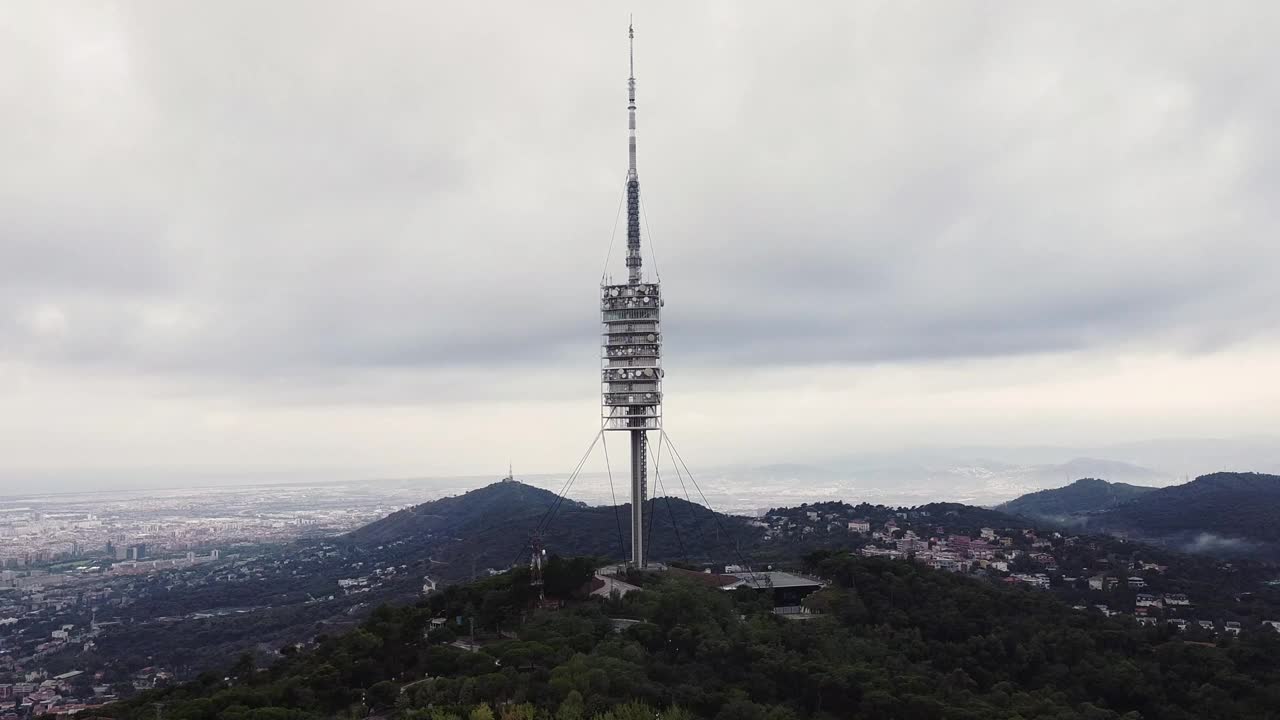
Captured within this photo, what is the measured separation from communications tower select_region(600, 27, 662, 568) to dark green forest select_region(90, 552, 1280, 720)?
690 cm

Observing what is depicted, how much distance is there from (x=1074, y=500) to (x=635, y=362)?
16888cm

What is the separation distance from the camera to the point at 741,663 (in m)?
34.7

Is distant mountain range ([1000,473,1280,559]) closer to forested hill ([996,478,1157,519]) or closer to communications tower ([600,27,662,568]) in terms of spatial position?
forested hill ([996,478,1157,519])

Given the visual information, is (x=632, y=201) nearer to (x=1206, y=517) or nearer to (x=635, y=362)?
(x=635, y=362)

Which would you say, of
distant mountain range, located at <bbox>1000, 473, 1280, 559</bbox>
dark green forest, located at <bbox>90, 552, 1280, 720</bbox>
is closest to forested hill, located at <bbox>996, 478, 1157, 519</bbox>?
distant mountain range, located at <bbox>1000, 473, 1280, 559</bbox>

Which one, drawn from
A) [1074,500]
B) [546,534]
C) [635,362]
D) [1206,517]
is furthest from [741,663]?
[1074,500]

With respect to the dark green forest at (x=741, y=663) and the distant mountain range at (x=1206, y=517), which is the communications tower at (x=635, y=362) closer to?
the dark green forest at (x=741, y=663)

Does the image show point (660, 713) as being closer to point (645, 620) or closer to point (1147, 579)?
point (645, 620)

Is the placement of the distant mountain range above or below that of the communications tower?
below

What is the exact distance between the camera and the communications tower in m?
52.2

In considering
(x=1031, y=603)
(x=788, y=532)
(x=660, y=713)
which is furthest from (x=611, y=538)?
(x=660, y=713)

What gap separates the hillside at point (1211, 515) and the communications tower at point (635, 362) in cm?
9885

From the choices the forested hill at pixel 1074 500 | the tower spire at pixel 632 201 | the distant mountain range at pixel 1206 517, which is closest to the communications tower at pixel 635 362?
the tower spire at pixel 632 201

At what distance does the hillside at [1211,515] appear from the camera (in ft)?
386
